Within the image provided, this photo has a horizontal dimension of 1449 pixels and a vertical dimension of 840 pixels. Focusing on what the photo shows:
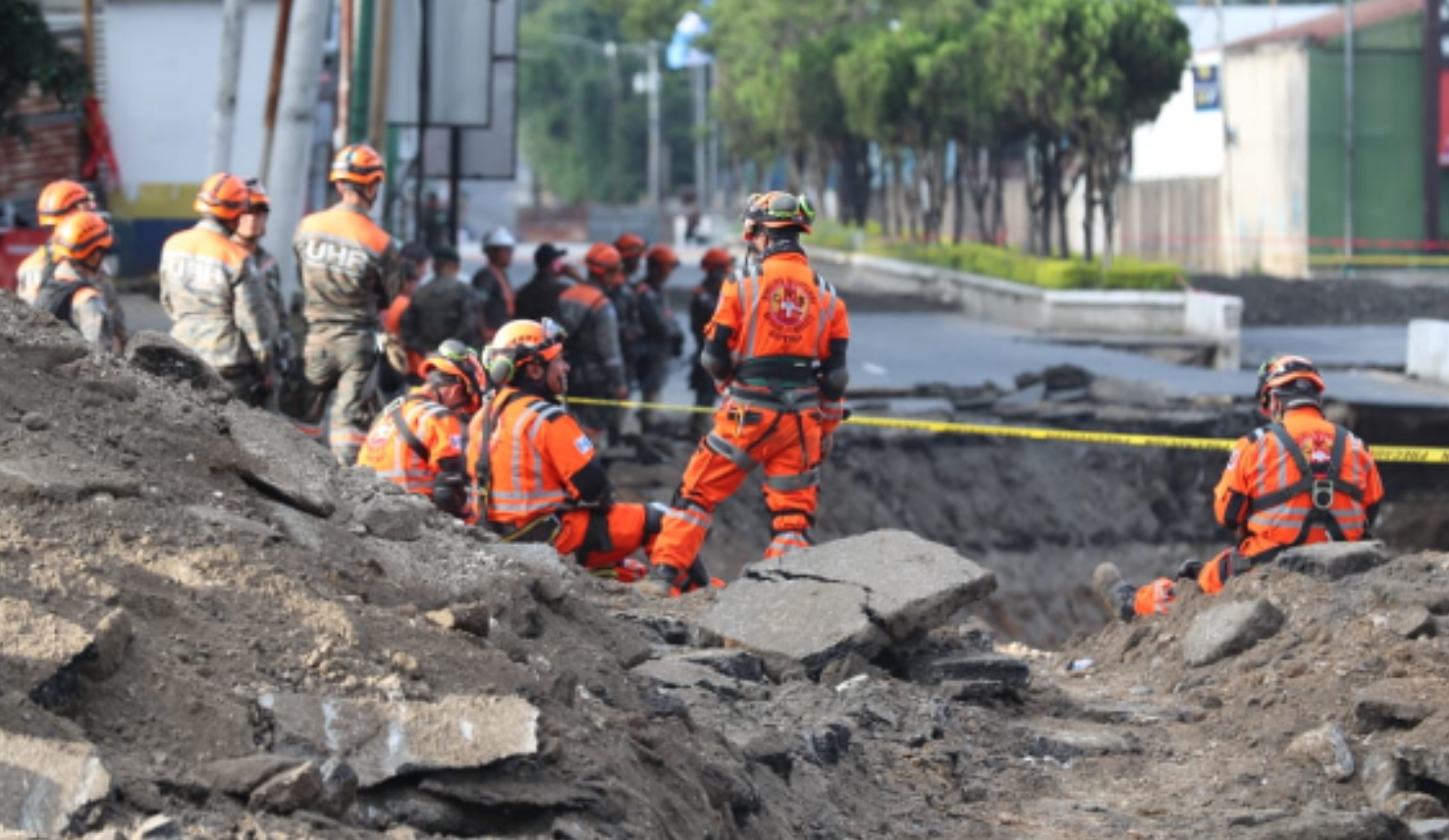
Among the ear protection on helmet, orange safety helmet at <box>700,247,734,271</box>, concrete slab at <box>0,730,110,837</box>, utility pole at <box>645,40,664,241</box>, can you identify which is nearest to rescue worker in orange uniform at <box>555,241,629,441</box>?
orange safety helmet at <box>700,247,734,271</box>

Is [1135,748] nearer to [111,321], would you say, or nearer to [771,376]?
[771,376]

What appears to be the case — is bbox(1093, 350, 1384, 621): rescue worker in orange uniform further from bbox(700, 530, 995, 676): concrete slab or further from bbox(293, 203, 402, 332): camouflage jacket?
bbox(293, 203, 402, 332): camouflage jacket

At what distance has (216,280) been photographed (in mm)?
12531

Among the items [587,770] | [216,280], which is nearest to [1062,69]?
[216,280]

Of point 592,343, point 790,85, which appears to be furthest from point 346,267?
point 790,85

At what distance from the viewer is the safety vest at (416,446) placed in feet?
35.7

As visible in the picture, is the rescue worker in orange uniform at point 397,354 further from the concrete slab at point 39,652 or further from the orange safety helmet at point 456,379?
the concrete slab at point 39,652

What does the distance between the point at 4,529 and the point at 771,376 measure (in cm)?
588

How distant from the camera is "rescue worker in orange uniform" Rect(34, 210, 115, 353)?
12203 mm

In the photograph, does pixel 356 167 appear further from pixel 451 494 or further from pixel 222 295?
pixel 451 494

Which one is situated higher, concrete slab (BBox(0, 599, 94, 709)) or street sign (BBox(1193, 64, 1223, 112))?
street sign (BBox(1193, 64, 1223, 112))

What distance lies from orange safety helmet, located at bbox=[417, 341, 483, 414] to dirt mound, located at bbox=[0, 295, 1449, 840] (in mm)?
1369

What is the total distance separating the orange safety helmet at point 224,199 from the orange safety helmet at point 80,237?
1.65 feet

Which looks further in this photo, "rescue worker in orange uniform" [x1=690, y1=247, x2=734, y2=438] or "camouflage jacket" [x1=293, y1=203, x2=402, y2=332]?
"rescue worker in orange uniform" [x1=690, y1=247, x2=734, y2=438]
